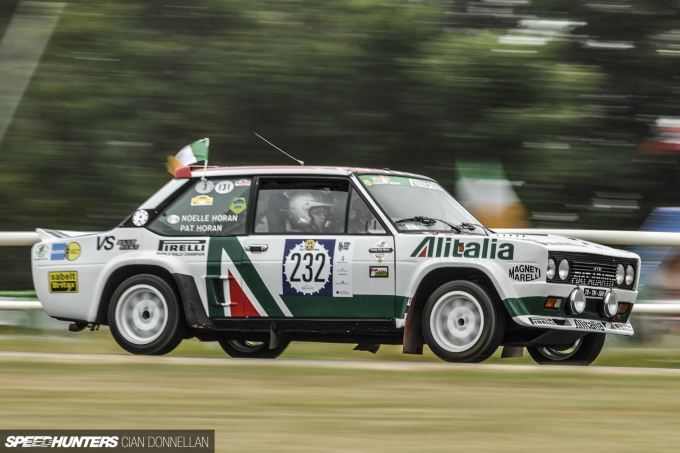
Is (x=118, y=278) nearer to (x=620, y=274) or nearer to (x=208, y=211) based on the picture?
(x=208, y=211)

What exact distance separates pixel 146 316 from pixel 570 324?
347 centimetres

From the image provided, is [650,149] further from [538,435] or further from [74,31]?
[538,435]

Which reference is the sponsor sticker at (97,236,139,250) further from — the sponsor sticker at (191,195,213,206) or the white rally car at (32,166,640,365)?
the sponsor sticker at (191,195,213,206)

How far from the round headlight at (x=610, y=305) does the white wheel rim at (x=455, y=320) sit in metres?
1.06

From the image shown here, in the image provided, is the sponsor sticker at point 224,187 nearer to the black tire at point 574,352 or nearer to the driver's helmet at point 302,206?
the driver's helmet at point 302,206

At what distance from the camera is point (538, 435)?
6258mm

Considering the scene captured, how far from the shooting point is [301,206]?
10.2 meters

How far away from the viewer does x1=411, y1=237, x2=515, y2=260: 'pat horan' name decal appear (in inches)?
372

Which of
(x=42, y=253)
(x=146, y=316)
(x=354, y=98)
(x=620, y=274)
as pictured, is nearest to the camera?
(x=620, y=274)

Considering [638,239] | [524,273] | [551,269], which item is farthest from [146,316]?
[638,239]

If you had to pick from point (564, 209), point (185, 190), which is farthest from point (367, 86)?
point (185, 190)

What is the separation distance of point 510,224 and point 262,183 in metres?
4.62

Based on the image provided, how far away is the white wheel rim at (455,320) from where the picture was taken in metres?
9.48

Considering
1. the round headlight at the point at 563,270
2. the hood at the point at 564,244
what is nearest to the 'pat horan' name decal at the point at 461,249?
the hood at the point at 564,244
